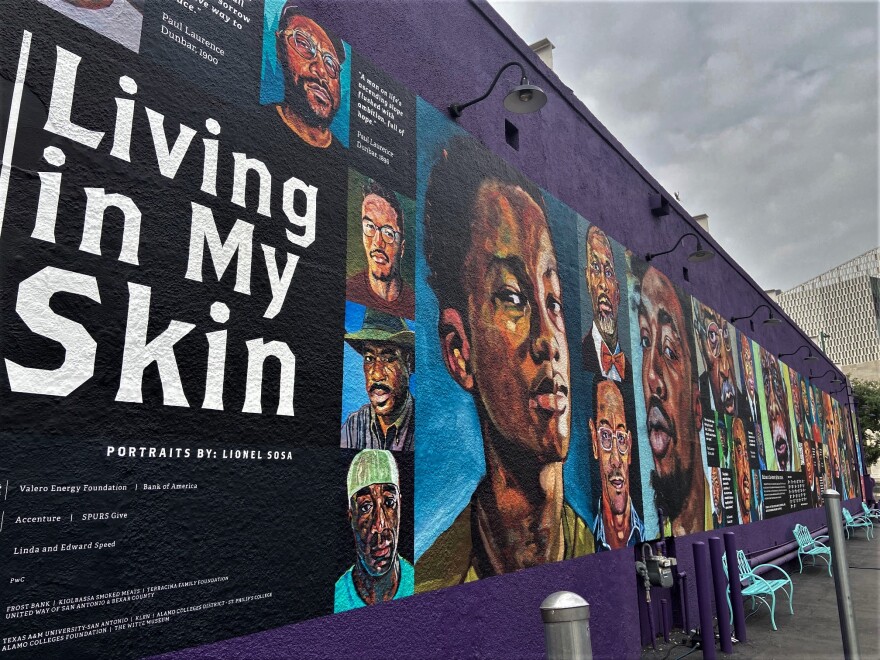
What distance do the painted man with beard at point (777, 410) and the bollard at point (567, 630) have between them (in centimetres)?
1151

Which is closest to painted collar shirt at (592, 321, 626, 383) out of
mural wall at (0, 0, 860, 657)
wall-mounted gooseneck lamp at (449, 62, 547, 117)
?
mural wall at (0, 0, 860, 657)

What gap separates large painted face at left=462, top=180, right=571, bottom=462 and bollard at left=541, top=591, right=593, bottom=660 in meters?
2.46

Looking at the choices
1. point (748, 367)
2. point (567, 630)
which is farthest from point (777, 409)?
point (567, 630)

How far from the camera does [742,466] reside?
9750mm

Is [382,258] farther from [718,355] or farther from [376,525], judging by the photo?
[718,355]

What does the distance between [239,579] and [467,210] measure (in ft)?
9.97

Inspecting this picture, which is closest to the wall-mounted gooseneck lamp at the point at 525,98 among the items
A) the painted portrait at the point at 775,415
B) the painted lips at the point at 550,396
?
the painted lips at the point at 550,396

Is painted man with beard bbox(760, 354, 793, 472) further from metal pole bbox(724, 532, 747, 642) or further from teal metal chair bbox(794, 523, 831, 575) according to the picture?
metal pole bbox(724, 532, 747, 642)

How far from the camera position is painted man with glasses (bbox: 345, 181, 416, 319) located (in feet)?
11.5

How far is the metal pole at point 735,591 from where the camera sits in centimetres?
651

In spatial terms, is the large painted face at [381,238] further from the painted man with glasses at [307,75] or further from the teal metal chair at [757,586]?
the teal metal chair at [757,586]

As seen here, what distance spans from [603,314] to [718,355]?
4431 millimetres

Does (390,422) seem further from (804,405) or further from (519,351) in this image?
(804,405)

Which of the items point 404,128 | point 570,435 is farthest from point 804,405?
point 404,128
